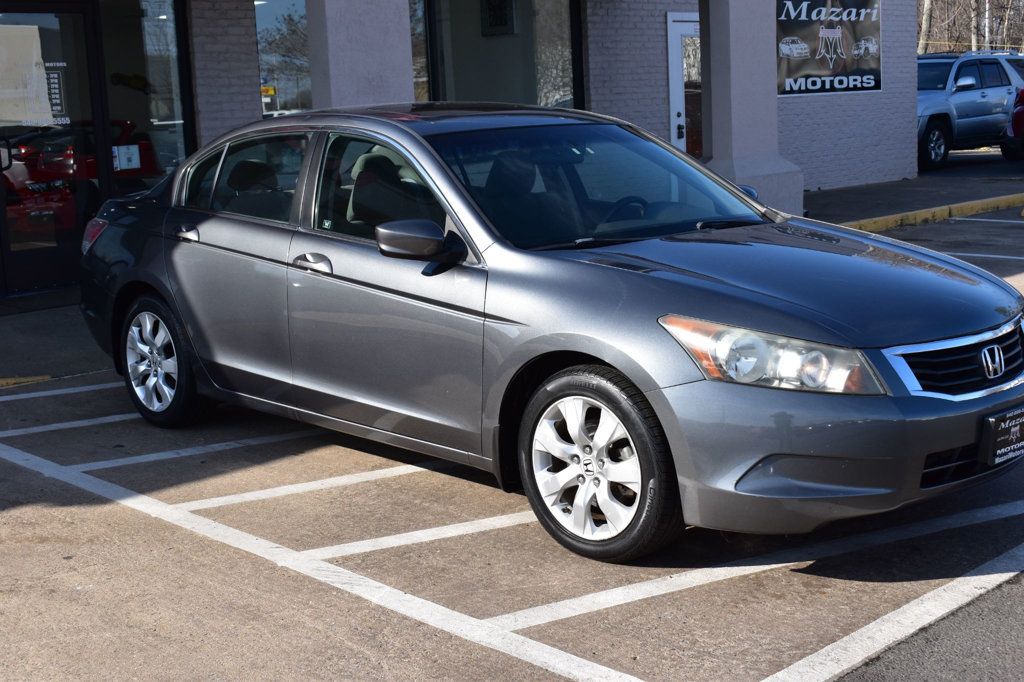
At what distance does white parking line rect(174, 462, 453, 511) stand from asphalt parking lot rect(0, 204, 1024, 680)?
2cm

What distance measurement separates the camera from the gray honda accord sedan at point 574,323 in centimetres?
426

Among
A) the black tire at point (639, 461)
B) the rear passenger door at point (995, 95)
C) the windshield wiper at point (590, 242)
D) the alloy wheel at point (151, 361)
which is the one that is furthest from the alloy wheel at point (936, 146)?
the black tire at point (639, 461)

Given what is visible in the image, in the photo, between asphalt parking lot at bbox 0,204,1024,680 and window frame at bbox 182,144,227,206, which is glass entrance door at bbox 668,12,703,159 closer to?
window frame at bbox 182,144,227,206

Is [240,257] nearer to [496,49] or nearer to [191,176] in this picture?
[191,176]

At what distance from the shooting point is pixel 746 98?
13438 mm

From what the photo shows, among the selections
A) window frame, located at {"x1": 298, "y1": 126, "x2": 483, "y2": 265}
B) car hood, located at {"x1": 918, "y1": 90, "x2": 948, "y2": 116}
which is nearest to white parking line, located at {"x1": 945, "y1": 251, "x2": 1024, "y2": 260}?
window frame, located at {"x1": 298, "y1": 126, "x2": 483, "y2": 265}

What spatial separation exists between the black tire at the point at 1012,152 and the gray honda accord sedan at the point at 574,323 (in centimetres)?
1838

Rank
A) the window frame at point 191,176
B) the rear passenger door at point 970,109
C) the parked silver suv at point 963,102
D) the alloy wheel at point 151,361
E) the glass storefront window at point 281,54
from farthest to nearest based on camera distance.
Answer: the rear passenger door at point 970,109
the parked silver suv at point 963,102
the glass storefront window at point 281,54
the alloy wheel at point 151,361
the window frame at point 191,176

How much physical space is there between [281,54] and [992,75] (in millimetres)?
15163

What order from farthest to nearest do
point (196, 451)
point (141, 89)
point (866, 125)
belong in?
1. point (866, 125)
2. point (141, 89)
3. point (196, 451)

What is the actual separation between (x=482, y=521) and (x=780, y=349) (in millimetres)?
1579

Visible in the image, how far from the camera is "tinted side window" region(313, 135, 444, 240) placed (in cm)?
542

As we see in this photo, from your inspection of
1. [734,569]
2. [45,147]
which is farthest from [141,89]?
[734,569]

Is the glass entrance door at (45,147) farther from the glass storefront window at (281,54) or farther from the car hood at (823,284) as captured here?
the car hood at (823,284)
